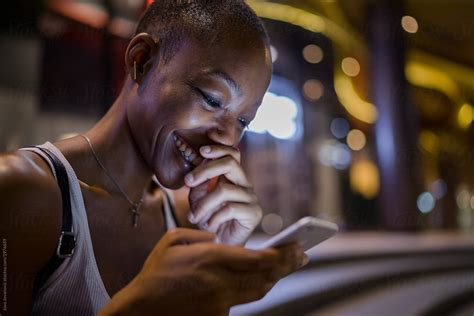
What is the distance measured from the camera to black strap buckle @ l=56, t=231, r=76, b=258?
77 centimetres

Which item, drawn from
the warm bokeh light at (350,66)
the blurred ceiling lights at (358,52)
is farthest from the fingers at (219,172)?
the warm bokeh light at (350,66)

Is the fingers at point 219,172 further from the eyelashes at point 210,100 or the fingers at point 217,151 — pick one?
the eyelashes at point 210,100

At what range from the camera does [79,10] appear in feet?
12.2

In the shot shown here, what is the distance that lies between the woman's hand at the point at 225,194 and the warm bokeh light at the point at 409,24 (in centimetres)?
593

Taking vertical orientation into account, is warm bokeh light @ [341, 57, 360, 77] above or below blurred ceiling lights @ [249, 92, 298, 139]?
above

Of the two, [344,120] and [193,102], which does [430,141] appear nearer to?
[344,120]

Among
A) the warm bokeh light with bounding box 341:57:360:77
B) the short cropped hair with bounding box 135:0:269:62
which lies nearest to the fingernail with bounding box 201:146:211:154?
the short cropped hair with bounding box 135:0:269:62

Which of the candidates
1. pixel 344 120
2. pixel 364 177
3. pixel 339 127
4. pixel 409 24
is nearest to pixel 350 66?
pixel 409 24

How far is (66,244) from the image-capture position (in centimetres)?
78

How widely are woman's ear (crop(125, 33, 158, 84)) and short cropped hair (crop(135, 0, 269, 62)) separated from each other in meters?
0.03

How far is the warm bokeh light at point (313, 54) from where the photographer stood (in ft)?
27.0

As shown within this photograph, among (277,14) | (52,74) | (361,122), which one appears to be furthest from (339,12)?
(52,74)

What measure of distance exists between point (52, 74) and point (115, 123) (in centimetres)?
257

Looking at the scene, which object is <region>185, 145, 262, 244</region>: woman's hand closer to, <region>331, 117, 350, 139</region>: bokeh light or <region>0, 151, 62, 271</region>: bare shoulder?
<region>0, 151, 62, 271</region>: bare shoulder
